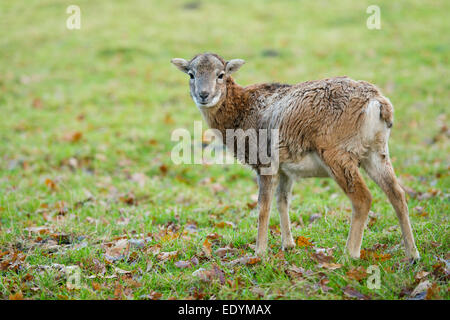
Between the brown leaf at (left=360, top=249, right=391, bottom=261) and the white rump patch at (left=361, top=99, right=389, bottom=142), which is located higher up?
the white rump patch at (left=361, top=99, right=389, bottom=142)

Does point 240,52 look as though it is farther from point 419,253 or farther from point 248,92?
point 419,253

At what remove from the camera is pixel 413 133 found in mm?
10117

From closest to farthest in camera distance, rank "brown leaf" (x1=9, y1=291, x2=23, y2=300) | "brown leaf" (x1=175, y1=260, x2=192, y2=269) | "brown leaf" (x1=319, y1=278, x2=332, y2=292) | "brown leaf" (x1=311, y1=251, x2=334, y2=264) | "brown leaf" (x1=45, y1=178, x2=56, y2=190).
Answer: "brown leaf" (x1=319, y1=278, x2=332, y2=292), "brown leaf" (x1=9, y1=291, x2=23, y2=300), "brown leaf" (x1=311, y1=251, x2=334, y2=264), "brown leaf" (x1=175, y1=260, x2=192, y2=269), "brown leaf" (x1=45, y1=178, x2=56, y2=190)

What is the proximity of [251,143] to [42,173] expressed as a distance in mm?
5216

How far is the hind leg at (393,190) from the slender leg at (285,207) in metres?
1.07

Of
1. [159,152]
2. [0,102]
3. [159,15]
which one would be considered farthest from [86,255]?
[159,15]

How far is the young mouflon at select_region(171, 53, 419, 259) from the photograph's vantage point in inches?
177

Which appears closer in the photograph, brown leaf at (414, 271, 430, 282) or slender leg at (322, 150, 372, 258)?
brown leaf at (414, 271, 430, 282)

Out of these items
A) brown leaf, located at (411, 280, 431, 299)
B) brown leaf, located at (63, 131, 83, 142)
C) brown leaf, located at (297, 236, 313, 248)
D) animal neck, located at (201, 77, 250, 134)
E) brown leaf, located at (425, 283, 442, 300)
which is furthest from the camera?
brown leaf, located at (63, 131, 83, 142)

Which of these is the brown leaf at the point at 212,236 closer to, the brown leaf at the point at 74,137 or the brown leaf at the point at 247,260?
the brown leaf at the point at 247,260

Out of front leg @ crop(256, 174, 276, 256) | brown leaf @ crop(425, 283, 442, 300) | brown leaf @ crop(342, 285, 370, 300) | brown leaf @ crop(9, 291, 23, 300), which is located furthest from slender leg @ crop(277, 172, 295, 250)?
brown leaf @ crop(9, 291, 23, 300)

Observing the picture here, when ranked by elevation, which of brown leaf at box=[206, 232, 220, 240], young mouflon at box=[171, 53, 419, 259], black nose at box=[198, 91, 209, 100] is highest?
black nose at box=[198, 91, 209, 100]

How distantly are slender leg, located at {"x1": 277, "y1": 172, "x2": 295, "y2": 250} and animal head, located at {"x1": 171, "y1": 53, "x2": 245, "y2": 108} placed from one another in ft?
4.18

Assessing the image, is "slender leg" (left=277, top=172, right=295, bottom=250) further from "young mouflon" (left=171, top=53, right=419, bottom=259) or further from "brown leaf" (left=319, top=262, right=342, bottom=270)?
"brown leaf" (left=319, top=262, right=342, bottom=270)
